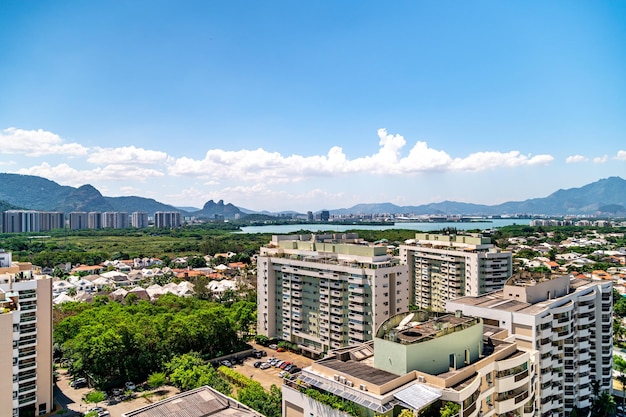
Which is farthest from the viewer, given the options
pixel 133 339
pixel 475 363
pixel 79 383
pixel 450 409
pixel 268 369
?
pixel 268 369

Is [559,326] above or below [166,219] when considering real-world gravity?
below

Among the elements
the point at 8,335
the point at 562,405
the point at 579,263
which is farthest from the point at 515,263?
the point at 8,335

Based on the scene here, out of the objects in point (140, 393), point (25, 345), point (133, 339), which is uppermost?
point (25, 345)

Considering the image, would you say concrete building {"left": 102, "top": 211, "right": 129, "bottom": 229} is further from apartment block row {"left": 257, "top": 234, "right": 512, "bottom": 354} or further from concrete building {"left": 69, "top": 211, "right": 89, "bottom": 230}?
apartment block row {"left": 257, "top": 234, "right": 512, "bottom": 354}

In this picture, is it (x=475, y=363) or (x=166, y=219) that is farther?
(x=166, y=219)

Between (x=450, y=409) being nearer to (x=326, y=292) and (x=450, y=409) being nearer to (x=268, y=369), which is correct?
(x=326, y=292)

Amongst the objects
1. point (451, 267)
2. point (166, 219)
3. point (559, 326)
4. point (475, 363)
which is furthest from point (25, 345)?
point (166, 219)

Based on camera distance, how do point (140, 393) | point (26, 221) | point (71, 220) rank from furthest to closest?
point (71, 220)
point (26, 221)
point (140, 393)
